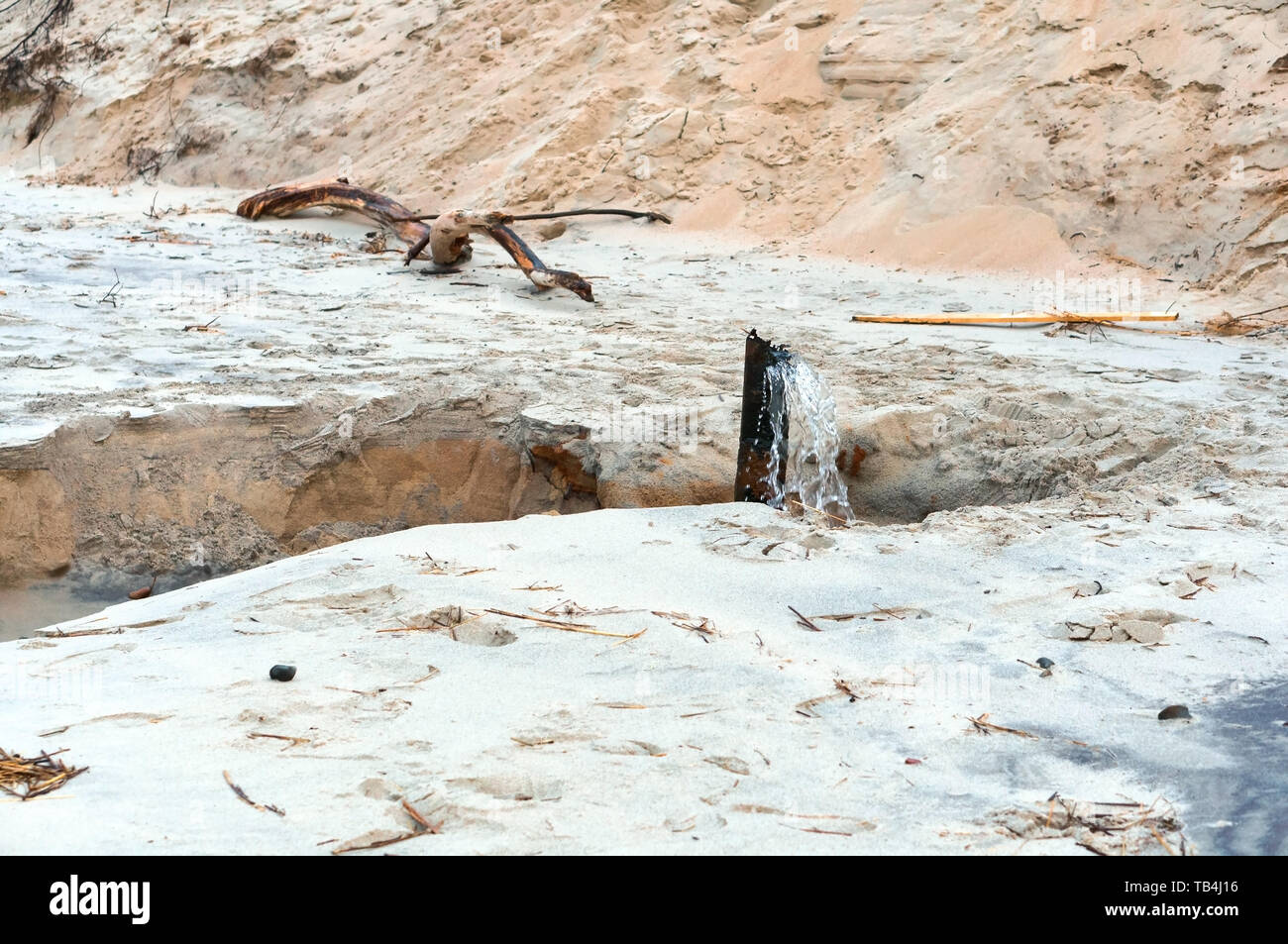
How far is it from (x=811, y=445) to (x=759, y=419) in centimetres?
45

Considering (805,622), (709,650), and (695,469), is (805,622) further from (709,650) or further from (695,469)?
(695,469)

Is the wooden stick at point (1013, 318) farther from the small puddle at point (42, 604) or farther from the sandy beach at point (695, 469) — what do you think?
the small puddle at point (42, 604)

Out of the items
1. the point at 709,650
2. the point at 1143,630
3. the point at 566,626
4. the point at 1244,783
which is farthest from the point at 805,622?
the point at 1244,783

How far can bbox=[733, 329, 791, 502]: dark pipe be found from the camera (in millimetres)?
3473

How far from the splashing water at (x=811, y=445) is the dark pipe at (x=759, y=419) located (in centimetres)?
9

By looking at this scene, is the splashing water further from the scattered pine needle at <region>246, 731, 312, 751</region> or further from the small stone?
the scattered pine needle at <region>246, 731, 312, 751</region>

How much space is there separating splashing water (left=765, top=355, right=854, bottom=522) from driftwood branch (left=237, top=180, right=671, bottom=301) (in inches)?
97.0

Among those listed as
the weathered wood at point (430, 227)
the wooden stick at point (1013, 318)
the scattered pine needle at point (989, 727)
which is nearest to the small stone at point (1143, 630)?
the scattered pine needle at point (989, 727)

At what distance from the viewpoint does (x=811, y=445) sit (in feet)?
12.7

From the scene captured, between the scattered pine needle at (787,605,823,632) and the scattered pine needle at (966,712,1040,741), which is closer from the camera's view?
the scattered pine needle at (966,712,1040,741)

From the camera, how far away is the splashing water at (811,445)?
3721mm

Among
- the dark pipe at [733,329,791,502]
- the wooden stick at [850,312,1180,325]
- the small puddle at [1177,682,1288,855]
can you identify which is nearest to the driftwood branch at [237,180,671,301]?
the wooden stick at [850,312,1180,325]

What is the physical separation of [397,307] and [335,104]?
6.12 metres
